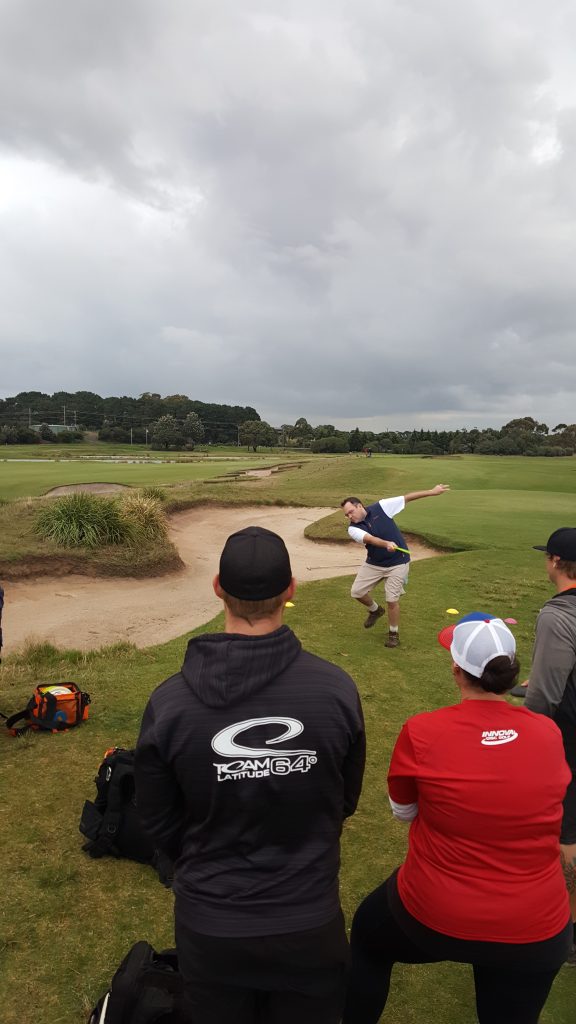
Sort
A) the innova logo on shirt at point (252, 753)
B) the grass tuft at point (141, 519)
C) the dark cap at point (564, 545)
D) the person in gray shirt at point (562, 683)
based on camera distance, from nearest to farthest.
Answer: the innova logo on shirt at point (252, 753)
the person in gray shirt at point (562, 683)
the dark cap at point (564, 545)
the grass tuft at point (141, 519)

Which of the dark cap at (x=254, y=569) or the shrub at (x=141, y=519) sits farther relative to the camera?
the shrub at (x=141, y=519)

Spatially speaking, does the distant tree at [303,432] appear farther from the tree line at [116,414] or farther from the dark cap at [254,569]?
the dark cap at [254,569]

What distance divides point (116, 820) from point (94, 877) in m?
0.36

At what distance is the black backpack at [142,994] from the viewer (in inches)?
88.6

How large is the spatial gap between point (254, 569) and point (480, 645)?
3.58 feet

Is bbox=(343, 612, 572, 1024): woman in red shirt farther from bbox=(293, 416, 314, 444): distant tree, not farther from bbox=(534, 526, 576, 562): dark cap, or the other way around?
bbox=(293, 416, 314, 444): distant tree

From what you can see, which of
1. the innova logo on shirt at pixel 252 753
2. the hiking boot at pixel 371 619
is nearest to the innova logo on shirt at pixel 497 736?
the innova logo on shirt at pixel 252 753

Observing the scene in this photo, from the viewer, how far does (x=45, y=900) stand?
3.71 meters

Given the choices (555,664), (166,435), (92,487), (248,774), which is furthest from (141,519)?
(166,435)

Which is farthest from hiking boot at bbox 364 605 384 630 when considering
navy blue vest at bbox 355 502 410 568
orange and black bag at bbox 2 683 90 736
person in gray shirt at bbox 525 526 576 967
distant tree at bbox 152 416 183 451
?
distant tree at bbox 152 416 183 451

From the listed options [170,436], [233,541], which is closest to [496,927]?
[233,541]

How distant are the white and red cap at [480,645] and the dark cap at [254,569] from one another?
0.91 meters

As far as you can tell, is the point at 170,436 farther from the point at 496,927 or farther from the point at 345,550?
the point at 496,927

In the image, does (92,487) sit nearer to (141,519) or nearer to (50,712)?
(141,519)
